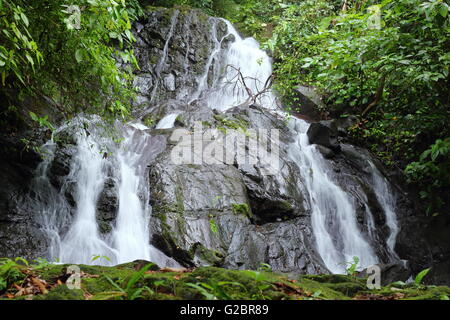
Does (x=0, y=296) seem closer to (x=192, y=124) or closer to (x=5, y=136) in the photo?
(x=5, y=136)

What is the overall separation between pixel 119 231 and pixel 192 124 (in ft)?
11.0

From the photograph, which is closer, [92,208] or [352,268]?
[352,268]

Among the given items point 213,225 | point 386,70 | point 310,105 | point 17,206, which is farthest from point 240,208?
point 310,105

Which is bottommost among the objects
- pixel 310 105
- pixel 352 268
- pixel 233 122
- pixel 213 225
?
pixel 352 268

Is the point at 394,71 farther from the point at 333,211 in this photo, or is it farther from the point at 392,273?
the point at 333,211

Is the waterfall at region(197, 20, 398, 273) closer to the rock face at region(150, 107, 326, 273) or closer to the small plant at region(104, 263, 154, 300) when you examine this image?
the rock face at region(150, 107, 326, 273)

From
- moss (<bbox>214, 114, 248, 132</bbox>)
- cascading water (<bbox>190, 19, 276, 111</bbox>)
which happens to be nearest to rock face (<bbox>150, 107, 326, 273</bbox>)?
moss (<bbox>214, 114, 248, 132</bbox>)

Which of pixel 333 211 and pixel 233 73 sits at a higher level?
pixel 233 73

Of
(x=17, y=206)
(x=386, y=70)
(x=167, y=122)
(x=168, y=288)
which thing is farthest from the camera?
(x=167, y=122)

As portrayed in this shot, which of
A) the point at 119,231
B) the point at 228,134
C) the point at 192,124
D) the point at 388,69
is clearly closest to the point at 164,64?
the point at 192,124

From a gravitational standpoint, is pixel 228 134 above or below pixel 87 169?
above

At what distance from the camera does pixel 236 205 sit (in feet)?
20.5

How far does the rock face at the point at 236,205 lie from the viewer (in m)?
5.46

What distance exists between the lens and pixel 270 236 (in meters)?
6.20
